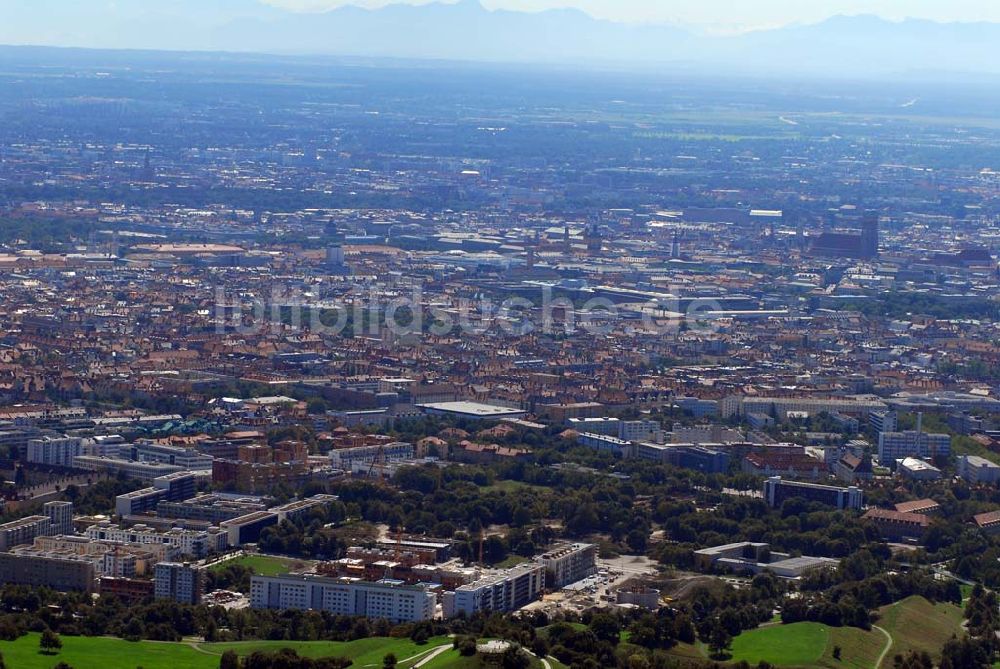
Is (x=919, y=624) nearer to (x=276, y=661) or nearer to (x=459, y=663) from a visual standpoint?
(x=459, y=663)

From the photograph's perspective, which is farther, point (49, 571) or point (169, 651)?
point (49, 571)

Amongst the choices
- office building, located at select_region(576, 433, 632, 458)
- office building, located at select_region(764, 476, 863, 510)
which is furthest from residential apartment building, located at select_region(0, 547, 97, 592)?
office building, located at select_region(576, 433, 632, 458)

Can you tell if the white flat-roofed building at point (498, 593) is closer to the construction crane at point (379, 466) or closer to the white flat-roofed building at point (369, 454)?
the construction crane at point (379, 466)

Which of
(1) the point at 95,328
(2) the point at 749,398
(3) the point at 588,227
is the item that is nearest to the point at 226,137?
(3) the point at 588,227

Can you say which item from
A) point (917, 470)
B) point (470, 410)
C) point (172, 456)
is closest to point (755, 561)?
point (917, 470)

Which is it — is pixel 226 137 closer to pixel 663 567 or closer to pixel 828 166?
pixel 828 166

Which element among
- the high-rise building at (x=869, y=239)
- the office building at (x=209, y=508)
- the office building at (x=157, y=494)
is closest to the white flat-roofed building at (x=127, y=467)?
the office building at (x=157, y=494)
